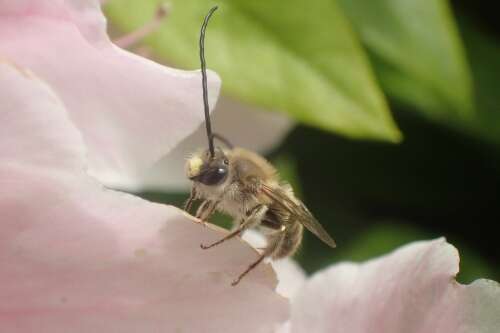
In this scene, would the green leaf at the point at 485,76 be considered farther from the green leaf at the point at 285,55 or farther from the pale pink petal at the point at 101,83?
the pale pink petal at the point at 101,83

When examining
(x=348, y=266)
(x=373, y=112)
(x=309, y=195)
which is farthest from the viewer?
(x=309, y=195)

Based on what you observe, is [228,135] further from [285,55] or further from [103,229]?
[103,229]

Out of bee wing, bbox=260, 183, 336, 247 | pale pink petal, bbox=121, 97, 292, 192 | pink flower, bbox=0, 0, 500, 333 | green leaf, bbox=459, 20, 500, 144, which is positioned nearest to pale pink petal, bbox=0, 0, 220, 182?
pink flower, bbox=0, 0, 500, 333

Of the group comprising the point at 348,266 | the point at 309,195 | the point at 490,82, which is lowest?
the point at 309,195

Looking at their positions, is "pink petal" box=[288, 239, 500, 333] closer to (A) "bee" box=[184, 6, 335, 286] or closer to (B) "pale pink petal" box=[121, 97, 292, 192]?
(A) "bee" box=[184, 6, 335, 286]

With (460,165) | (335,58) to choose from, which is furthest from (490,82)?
(335,58)

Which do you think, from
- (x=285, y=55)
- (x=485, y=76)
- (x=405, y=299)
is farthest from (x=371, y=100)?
(x=485, y=76)

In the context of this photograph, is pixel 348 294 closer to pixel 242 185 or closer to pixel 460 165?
pixel 242 185

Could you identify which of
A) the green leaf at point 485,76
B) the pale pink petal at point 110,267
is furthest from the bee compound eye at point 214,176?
the green leaf at point 485,76
